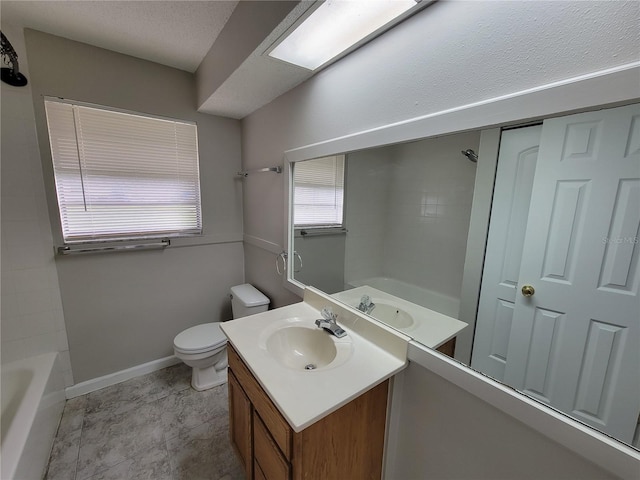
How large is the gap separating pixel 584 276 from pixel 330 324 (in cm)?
95

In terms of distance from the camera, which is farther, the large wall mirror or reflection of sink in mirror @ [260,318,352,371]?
reflection of sink in mirror @ [260,318,352,371]

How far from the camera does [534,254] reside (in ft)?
2.80

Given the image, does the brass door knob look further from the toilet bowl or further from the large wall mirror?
the toilet bowl

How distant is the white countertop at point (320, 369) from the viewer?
829 mm

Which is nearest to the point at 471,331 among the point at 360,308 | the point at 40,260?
the point at 360,308

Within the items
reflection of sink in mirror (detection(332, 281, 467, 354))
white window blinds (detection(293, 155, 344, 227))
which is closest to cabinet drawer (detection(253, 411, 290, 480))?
reflection of sink in mirror (detection(332, 281, 467, 354))

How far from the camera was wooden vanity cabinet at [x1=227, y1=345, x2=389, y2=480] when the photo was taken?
87 centimetres

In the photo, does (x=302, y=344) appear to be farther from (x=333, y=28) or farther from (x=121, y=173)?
(x=121, y=173)

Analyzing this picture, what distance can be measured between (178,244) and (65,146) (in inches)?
37.7

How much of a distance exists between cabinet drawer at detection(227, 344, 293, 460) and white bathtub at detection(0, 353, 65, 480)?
92 cm

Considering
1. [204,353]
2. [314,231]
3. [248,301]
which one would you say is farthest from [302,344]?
[204,353]

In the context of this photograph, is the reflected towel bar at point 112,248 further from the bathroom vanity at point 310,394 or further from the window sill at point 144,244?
the bathroom vanity at point 310,394

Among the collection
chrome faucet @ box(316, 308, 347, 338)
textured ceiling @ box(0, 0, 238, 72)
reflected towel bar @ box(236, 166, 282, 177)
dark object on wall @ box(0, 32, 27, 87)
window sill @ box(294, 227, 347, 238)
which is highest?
textured ceiling @ box(0, 0, 238, 72)

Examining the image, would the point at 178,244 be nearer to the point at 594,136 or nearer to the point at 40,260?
the point at 40,260
